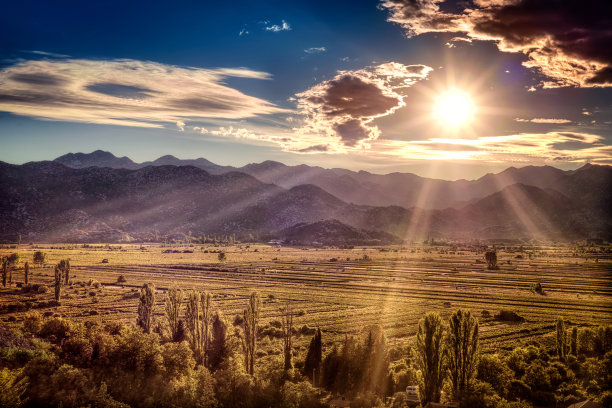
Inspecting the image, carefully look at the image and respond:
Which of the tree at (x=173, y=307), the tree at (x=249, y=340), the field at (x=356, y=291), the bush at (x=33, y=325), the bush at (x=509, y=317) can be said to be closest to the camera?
the tree at (x=249, y=340)

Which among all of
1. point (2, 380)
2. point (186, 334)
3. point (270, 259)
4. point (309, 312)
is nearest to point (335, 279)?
point (309, 312)

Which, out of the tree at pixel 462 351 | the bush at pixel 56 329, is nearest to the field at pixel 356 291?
the bush at pixel 56 329

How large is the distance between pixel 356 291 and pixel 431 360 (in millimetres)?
69362

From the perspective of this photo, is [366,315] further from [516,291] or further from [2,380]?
[2,380]

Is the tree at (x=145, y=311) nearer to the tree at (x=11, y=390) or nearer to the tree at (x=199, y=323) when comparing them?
the tree at (x=199, y=323)

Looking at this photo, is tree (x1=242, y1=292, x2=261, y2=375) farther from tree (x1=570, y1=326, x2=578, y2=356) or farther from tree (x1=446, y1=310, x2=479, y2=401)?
tree (x1=570, y1=326, x2=578, y2=356)

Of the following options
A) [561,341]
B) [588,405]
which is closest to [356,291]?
[561,341]

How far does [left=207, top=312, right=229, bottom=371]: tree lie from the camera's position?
173ft

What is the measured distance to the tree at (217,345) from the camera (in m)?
52.8

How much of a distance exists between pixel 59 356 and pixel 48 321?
16.8 m

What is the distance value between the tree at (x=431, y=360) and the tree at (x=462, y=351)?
4.76 feet

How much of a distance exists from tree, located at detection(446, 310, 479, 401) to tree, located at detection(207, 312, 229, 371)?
89.3ft

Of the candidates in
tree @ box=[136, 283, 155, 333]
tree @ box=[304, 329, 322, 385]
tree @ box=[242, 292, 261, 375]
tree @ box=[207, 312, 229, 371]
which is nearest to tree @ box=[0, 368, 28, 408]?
tree @ box=[207, 312, 229, 371]

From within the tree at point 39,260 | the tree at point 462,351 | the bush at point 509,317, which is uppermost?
the tree at point 462,351
